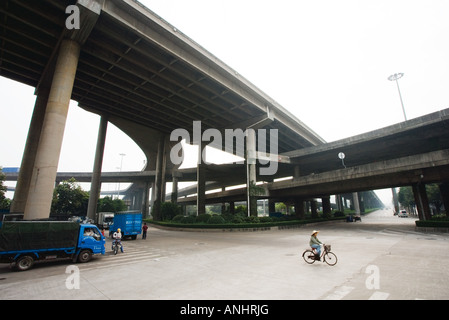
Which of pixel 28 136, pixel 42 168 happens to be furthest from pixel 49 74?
pixel 42 168

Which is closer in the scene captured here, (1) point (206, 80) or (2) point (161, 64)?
(2) point (161, 64)

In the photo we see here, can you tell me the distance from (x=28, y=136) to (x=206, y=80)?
942 inches

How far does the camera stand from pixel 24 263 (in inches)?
413

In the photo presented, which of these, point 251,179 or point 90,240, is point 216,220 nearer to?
point 251,179

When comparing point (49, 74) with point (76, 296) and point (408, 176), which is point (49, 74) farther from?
point (408, 176)

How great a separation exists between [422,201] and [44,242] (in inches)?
1559

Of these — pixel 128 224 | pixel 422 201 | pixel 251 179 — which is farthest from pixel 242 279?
pixel 422 201

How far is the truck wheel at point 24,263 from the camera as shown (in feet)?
33.7

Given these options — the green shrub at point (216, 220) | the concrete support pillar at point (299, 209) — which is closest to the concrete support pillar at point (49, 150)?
the green shrub at point (216, 220)

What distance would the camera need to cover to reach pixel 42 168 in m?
17.5

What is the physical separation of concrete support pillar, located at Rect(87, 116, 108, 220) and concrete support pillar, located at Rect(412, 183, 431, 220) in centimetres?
5392

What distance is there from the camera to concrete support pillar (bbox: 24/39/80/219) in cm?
1709

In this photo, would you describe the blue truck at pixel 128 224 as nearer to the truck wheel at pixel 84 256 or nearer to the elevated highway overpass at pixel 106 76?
the elevated highway overpass at pixel 106 76

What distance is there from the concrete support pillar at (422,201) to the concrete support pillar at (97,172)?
177ft
